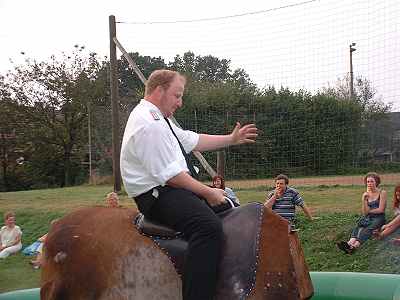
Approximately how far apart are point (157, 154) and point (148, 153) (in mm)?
51

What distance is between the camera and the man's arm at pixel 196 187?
3.37m

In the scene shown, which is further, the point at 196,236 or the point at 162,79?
the point at 162,79

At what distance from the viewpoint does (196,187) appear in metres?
3.39

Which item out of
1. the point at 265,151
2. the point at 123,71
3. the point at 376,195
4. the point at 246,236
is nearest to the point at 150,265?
the point at 246,236

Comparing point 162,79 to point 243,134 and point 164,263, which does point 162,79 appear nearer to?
point 243,134

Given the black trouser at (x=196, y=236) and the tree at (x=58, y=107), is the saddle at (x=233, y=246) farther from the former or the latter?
the tree at (x=58, y=107)

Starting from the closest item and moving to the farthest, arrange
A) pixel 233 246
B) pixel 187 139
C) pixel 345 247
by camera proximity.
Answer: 1. pixel 233 246
2. pixel 187 139
3. pixel 345 247

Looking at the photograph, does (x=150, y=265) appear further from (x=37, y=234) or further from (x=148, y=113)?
(x=37, y=234)

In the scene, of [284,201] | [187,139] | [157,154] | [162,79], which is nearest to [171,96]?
[162,79]

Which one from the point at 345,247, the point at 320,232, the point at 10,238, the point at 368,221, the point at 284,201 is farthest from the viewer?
the point at 10,238

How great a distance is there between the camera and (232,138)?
4262mm

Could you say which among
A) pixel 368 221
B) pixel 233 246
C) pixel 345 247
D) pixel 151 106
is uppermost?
pixel 151 106

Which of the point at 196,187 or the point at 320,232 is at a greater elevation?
the point at 196,187

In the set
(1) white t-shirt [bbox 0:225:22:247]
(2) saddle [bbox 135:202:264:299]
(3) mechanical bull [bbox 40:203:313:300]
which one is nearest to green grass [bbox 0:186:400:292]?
(1) white t-shirt [bbox 0:225:22:247]
